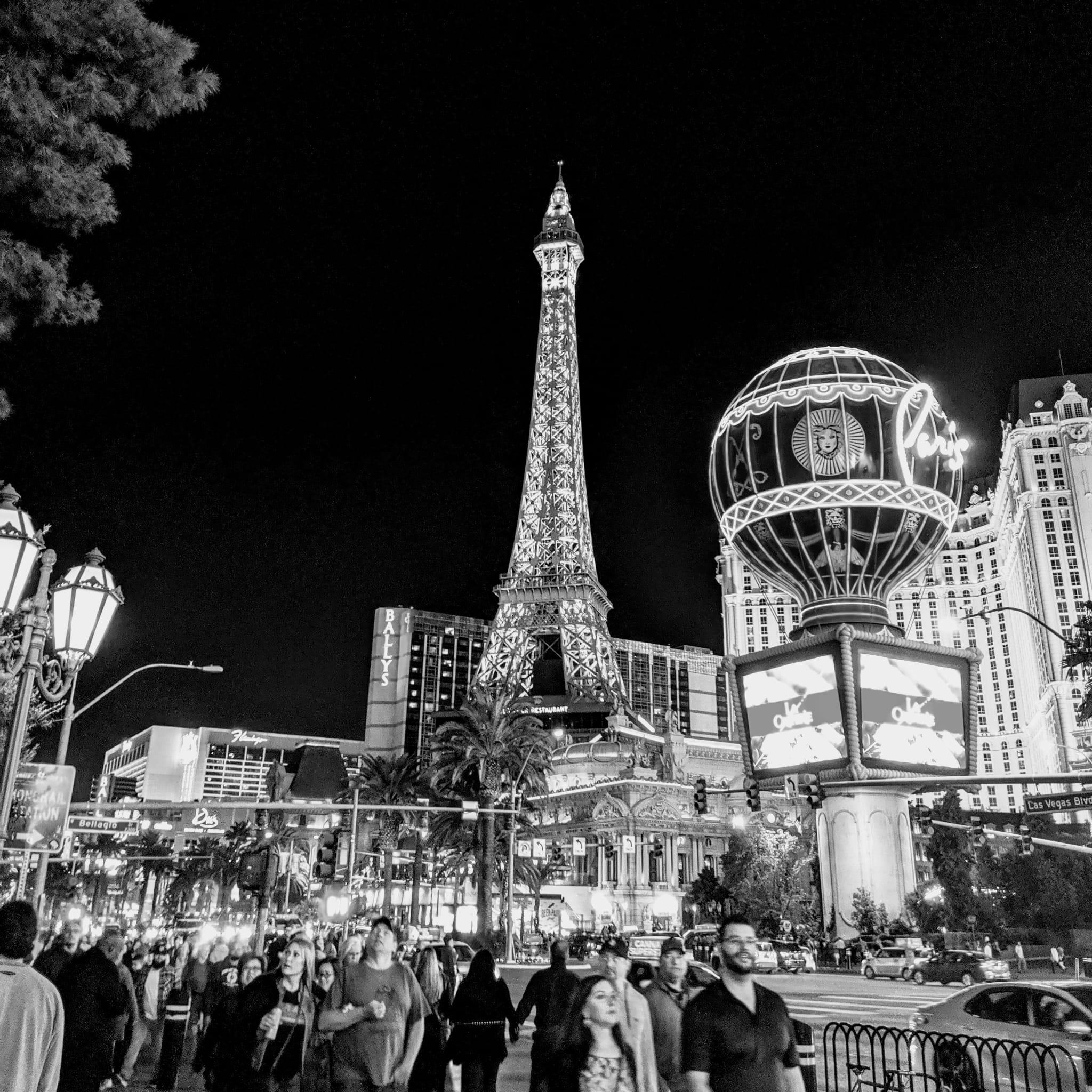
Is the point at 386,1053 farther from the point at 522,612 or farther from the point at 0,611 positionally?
the point at 522,612

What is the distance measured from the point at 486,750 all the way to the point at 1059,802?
2550 cm

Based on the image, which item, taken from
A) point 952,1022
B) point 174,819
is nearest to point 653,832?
point 174,819

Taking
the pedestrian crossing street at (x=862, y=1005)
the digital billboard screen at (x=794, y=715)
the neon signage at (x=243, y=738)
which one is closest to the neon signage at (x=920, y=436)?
the digital billboard screen at (x=794, y=715)

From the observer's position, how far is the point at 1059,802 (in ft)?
82.5

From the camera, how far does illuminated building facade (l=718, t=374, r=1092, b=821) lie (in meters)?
128

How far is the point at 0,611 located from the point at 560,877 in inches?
3757

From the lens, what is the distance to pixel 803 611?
38.5 m

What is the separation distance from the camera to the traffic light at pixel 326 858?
26641mm

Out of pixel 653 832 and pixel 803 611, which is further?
pixel 653 832

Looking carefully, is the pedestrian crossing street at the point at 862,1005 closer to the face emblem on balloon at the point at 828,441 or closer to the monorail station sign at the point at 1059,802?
the monorail station sign at the point at 1059,802

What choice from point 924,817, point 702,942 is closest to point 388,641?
point 702,942

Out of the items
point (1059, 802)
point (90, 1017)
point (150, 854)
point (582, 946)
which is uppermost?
point (150, 854)

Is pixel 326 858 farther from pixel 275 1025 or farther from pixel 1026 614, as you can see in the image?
pixel 1026 614

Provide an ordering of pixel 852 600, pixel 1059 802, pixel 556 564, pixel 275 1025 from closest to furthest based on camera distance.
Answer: pixel 275 1025 → pixel 1059 802 → pixel 852 600 → pixel 556 564
